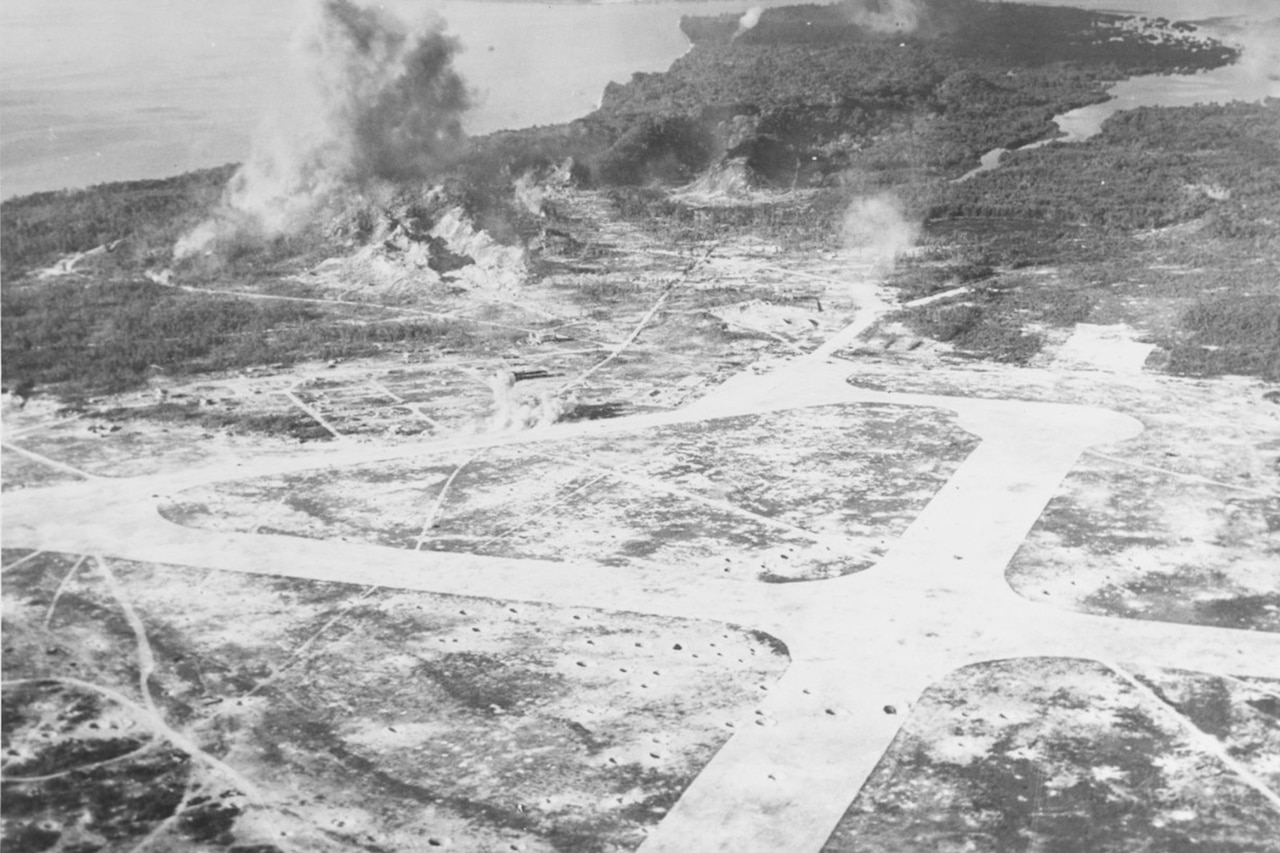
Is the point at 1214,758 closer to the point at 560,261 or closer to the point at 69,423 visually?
the point at 69,423

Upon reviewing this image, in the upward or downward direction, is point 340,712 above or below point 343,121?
below

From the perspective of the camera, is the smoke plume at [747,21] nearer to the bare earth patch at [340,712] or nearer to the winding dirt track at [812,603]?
the winding dirt track at [812,603]

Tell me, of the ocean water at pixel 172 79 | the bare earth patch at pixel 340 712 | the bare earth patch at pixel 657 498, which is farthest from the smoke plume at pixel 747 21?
the bare earth patch at pixel 340 712

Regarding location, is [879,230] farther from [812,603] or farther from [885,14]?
[885,14]

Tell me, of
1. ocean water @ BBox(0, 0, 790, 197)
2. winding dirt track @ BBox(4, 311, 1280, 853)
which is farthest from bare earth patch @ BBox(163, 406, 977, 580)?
ocean water @ BBox(0, 0, 790, 197)

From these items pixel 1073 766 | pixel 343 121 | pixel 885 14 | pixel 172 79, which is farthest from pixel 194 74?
pixel 885 14

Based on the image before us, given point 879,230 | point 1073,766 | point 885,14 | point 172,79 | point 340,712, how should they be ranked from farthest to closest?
point 885,14, point 879,230, point 172,79, point 340,712, point 1073,766

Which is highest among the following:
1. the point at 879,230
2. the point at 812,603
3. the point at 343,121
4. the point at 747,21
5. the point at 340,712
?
the point at 747,21
